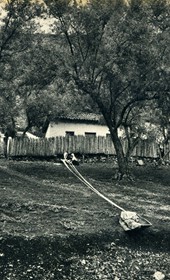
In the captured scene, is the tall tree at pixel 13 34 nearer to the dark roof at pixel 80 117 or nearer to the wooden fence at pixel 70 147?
the wooden fence at pixel 70 147

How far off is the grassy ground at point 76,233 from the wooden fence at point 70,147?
10.6m

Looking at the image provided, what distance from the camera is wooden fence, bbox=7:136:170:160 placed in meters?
34.9

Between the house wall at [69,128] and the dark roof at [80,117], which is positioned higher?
the dark roof at [80,117]

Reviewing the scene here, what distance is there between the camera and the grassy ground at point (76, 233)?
13.0 m

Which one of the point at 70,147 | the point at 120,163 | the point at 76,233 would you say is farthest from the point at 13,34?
the point at 76,233

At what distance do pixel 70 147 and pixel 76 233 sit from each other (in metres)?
20.4

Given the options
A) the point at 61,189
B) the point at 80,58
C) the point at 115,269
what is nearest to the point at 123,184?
the point at 61,189

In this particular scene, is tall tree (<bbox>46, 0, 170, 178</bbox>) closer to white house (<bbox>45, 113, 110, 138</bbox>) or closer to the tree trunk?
the tree trunk

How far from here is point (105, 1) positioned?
76.5 feet

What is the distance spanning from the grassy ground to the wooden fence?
10576mm

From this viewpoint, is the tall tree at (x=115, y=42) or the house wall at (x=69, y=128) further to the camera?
the house wall at (x=69, y=128)

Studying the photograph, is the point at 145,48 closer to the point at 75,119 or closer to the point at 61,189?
the point at 61,189

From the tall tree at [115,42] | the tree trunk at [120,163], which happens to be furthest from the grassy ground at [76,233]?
the tall tree at [115,42]

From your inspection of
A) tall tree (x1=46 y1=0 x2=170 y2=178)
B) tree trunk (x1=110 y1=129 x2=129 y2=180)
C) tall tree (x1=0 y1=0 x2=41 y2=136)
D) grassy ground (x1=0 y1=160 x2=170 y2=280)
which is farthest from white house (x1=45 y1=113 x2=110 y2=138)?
grassy ground (x1=0 y1=160 x2=170 y2=280)
